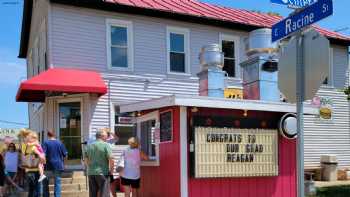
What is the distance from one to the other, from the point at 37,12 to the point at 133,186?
408 inches

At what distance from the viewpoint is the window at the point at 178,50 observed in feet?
55.1

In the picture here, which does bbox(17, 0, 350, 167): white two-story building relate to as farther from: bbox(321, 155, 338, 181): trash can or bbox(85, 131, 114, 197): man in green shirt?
bbox(321, 155, 338, 181): trash can

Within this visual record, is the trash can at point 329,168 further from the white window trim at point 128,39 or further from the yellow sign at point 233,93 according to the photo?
the white window trim at point 128,39

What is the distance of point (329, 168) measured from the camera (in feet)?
63.2

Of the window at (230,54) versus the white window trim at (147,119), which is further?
the window at (230,54)

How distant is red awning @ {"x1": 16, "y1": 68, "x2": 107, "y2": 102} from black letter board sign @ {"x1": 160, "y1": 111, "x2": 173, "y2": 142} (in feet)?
13.6

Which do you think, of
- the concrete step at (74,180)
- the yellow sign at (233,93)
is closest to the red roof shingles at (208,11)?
the yellow sign at (233,93)

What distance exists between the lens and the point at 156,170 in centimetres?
1038

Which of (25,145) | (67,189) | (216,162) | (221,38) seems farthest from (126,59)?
(216,162)

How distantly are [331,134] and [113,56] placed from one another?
9.81 m

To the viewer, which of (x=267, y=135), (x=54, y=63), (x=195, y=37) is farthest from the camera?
(x=195, y=37)

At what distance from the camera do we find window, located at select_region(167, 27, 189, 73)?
16.8 meters

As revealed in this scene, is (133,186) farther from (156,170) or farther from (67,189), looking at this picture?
(67,189)

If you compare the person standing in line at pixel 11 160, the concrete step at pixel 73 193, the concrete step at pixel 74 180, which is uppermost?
the person standing in line at pixel 11 160
